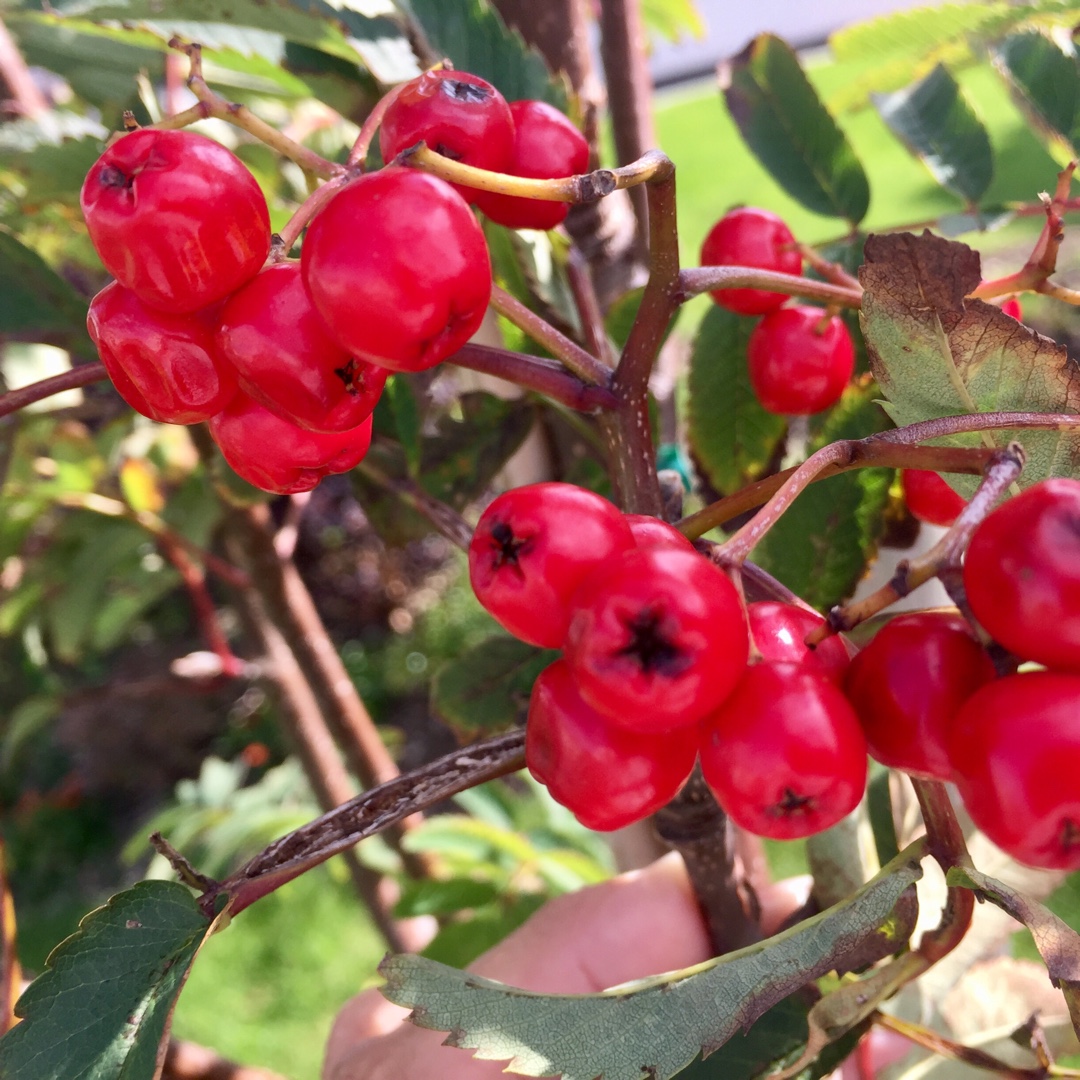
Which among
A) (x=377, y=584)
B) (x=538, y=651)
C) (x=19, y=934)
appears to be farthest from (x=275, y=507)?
(x=538, y=651)

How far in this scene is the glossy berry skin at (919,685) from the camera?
1.53 feet

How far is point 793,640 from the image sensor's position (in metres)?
0.50

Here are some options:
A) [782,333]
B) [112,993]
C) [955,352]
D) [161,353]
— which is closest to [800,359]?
[782,333]

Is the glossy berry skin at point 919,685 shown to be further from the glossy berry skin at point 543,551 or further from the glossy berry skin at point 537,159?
the glossy berry skin at point 537,159

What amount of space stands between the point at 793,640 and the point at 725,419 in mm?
455

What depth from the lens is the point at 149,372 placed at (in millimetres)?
519

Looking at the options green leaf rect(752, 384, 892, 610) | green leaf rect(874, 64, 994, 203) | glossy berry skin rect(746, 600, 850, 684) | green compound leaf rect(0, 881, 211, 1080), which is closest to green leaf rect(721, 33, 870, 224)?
green leaf rect(874, 64, 994, 203)

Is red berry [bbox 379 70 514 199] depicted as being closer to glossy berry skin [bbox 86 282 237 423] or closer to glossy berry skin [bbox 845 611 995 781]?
glossy berry skin [bbox 86 282 237 423]

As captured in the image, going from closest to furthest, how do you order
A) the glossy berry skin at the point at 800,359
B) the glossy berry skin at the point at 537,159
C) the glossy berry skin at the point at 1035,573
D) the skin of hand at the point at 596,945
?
the glossy berry skin at the point at 1035,573
the glossy berry skin at the point at 537,159
the glossy berry skin at the point at 800,359
the skin of hand at the point at 596,945

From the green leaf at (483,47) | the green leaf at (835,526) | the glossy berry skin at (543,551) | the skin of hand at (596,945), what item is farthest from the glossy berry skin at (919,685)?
the green leaf at (483,47)

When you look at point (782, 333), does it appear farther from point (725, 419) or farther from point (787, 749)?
point (787, 749)

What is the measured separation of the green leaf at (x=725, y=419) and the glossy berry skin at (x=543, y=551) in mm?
437

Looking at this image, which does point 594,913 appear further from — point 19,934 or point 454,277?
point 19,934

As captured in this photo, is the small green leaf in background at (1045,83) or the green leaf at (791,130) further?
the green leaf at (791,130)
